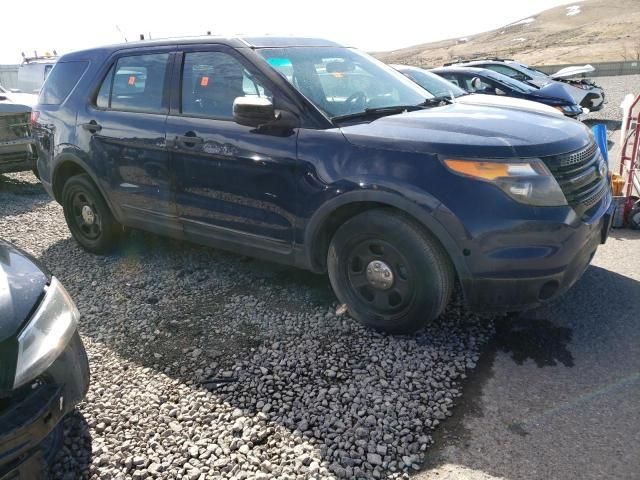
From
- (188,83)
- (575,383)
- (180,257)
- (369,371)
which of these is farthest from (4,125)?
(575,383)

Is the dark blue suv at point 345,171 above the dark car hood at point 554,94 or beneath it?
above

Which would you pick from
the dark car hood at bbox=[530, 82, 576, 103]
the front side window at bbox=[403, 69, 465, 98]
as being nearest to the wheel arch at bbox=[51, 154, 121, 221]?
the front side window at bbox=[403, 69, 465, 98]

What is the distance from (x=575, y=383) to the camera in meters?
2.70

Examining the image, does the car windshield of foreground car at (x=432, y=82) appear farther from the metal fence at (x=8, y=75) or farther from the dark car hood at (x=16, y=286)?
the metal fence at (x=8, y=75)

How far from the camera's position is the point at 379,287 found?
10.3 ft

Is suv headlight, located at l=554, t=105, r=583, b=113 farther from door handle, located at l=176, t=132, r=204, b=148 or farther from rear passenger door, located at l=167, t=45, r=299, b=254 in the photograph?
door handle, located at l=176, t=132, r=204, b=148

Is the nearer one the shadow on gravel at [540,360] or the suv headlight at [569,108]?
the shadow on gravel at [540,360]

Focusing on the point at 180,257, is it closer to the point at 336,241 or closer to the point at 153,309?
the point at 153,309

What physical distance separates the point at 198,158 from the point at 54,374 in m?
1.95

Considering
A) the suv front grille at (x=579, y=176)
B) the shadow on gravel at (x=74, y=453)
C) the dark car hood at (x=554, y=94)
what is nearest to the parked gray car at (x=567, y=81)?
the dark car hood at (x=554, y=94)

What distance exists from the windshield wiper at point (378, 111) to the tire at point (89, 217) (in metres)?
2.53

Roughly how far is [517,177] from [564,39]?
64288mm

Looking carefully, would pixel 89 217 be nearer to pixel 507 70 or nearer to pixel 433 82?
pixel 433 82

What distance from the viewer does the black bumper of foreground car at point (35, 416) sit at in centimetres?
177
